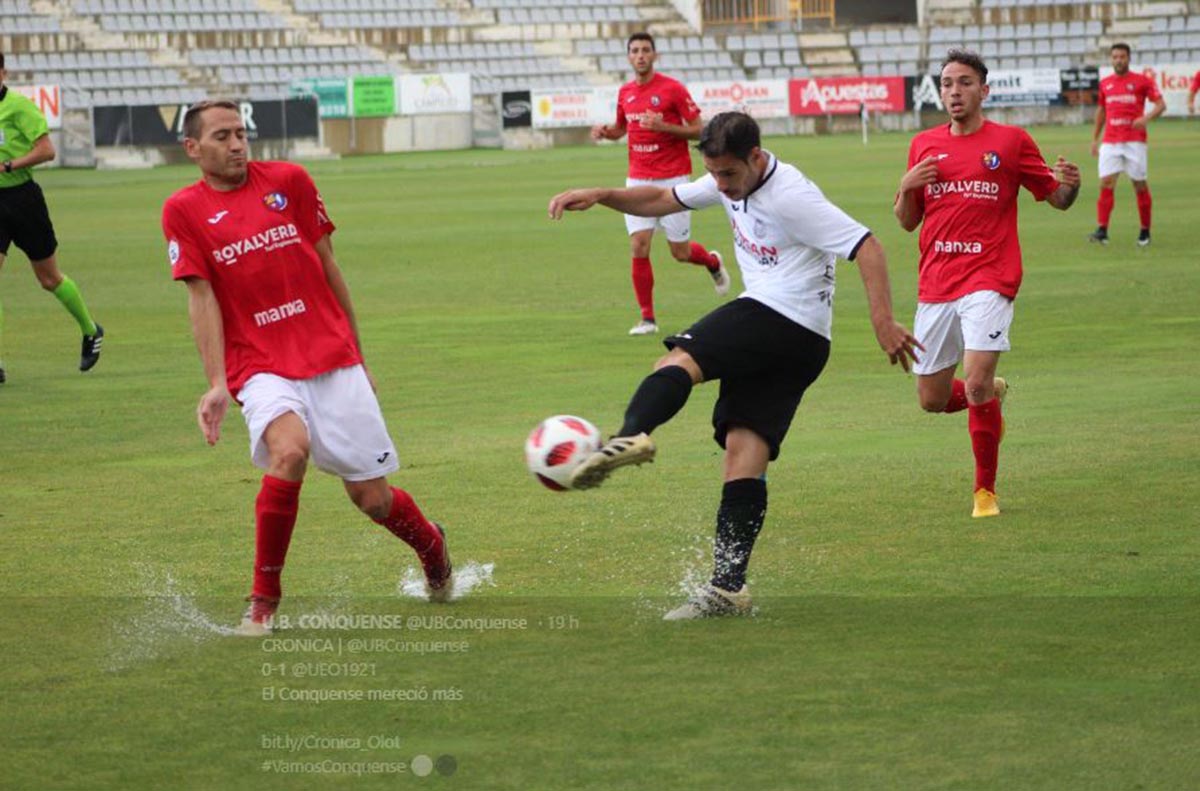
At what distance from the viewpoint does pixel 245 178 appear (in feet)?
22.2

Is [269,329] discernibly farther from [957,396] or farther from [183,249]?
[957,396]

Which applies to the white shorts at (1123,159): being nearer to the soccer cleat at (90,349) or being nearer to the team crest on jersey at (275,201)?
the soccer cleat at (90,349)

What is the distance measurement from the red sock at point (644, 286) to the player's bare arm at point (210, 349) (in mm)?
9275

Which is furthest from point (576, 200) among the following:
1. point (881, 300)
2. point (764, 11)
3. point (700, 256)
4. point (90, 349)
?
point (764, 11)

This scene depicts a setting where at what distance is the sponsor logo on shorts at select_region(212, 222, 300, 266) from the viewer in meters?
6.64

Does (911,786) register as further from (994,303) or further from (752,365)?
(994,303)

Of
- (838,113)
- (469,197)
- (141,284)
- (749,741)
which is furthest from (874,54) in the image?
(749,741)

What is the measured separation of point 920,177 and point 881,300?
220 cm

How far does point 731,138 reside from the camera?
655 centimetres

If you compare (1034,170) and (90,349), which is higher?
(1034,170)

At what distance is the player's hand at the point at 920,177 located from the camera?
341 inches

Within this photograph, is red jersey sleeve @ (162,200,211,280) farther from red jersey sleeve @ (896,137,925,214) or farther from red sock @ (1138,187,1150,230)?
red sock @ (1138,187,1150,230)

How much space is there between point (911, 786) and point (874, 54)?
186ft

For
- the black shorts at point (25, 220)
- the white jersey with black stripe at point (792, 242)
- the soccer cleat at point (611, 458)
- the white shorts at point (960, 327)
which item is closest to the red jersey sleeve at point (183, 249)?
the soccer cleat at point (611, 458)
